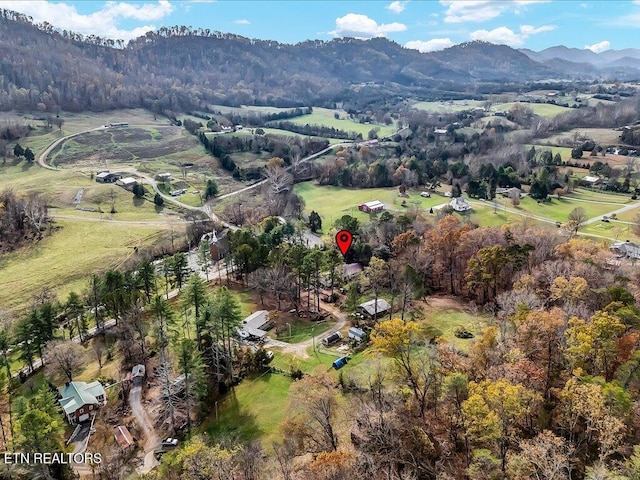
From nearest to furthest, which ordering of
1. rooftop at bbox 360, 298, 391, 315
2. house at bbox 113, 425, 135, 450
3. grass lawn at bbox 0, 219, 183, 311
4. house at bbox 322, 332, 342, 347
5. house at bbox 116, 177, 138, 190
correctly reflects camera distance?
house at bbox 113, 425, 135, 450 → house at bbox 322, 332, 342, 347 → rooftop at bbox 360, 298, 391, 315 → grass lawn at bbox 0, 219, 183, 311 → house at bbox 116, 177, 138, 190

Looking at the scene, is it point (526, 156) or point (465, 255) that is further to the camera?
point (526, 156)

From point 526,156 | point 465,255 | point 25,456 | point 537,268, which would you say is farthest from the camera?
point 526,156

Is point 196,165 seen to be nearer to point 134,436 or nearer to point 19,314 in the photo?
point 19,314

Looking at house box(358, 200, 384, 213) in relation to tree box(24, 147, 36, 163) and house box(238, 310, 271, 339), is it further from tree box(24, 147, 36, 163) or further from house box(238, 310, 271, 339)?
tree box(24, 147, 36, 163)

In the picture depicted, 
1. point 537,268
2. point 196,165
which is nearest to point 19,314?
point 537,268

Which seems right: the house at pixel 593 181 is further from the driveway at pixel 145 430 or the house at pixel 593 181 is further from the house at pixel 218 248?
the driveway at pixel 145 430

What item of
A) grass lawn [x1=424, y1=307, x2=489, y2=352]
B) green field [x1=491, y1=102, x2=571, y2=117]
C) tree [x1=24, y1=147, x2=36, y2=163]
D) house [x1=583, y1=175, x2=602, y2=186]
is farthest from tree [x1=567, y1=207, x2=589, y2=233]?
green field [x1=491, y1=102, x2=571, y2=117]
